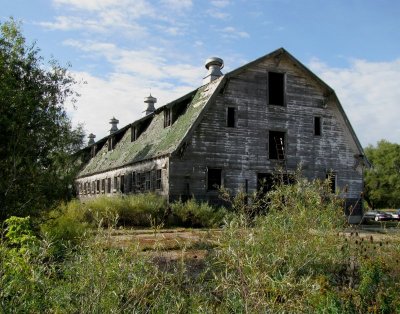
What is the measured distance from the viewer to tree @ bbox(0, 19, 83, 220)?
10180 mm

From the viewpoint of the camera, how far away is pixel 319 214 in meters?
7.58

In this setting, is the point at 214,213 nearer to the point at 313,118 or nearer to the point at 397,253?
the point at 313,118

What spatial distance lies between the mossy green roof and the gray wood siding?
60 centimetres

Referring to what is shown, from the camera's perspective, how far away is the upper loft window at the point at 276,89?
25.1 m

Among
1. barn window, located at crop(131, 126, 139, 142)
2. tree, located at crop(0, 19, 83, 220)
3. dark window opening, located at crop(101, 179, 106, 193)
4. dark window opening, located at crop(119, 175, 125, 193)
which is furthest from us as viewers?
dark window opening, located at crop(101, 179, 106, 193)

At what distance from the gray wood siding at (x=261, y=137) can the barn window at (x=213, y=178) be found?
29cm

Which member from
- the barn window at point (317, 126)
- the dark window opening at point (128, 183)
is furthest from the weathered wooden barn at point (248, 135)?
the dark window opening at point (128, 183)

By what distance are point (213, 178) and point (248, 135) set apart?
295cm

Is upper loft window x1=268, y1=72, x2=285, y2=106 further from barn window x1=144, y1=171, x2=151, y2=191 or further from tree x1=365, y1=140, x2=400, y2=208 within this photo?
tree x1=365, y1=140, x2=400, y2=208

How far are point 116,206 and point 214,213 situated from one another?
4182 millimetres

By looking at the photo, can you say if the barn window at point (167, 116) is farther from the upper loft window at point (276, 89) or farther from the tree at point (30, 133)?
the tree at point (30, 133)

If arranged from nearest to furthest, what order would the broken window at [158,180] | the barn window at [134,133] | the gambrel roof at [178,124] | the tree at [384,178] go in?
the gambrel roof at [178,124]
the broken window at [158,180]
the barn window at [134,133]
the tree at [384,178]

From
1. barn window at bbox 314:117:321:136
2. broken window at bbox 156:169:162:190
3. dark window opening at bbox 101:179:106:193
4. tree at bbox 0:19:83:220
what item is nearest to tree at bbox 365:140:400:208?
dark window opening at bbox 101:179:106:193

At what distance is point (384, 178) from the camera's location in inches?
3049
